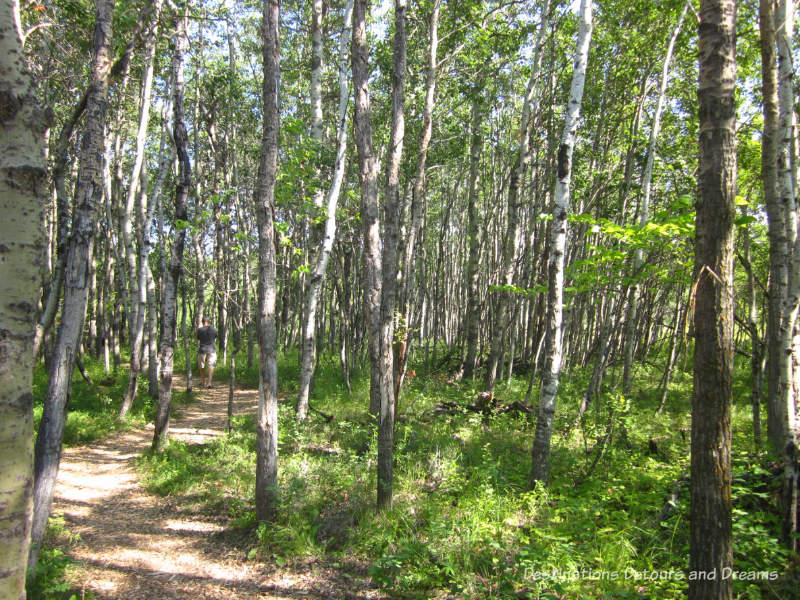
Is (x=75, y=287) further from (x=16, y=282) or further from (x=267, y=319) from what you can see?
(x=16, y=282)

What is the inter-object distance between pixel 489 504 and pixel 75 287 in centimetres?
475

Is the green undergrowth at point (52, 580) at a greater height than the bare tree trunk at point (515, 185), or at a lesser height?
lesser

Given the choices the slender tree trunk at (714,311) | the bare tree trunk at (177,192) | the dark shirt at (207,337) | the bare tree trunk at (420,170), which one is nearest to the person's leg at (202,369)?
the dark shirt at (207,337)

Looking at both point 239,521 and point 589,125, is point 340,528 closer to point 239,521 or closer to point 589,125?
point 239,521

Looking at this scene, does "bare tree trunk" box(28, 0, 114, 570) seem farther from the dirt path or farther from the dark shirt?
the dark shirt

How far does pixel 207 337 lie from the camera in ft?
38.8

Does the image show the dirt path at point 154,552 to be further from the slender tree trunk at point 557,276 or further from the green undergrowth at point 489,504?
the slender tree trunk at point 557,276

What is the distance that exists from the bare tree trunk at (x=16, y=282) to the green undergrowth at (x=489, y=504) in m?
3.25

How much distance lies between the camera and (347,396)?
10391 mm

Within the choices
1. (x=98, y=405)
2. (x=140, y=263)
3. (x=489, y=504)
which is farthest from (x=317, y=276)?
(x=98, y=405)

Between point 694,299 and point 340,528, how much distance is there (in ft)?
14.1

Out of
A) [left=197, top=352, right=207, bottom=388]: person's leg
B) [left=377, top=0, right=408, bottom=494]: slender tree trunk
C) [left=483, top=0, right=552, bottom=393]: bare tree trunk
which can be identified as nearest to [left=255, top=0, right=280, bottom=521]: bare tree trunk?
[left=377, top=0, right=408, bottom=494]: slender tree trunk

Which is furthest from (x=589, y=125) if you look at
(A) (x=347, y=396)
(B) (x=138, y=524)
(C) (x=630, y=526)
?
(B) (x=138, y=524)

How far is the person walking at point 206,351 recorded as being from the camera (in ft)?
38.7
